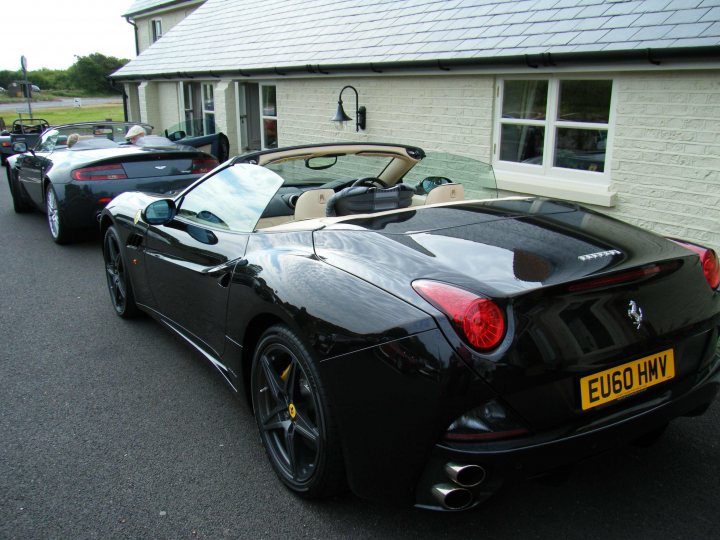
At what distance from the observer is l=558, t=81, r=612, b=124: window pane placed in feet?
23.2

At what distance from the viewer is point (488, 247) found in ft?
8.52

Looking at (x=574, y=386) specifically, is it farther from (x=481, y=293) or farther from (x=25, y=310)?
(x=25, y=310)

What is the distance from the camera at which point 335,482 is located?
258 centimetres

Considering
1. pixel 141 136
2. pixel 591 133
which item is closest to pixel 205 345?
pixel 591 133

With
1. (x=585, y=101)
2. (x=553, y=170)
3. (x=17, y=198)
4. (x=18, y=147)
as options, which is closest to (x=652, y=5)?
(x=585, y=101)

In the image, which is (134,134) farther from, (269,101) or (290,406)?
(290,406)

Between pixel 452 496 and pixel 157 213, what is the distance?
2612 mm

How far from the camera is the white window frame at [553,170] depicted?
275 inches

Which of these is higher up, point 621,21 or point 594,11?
point 594,11

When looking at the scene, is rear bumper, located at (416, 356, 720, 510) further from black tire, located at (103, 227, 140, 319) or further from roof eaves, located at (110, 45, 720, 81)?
roof eaves, located at (110, 45, 720, 81)

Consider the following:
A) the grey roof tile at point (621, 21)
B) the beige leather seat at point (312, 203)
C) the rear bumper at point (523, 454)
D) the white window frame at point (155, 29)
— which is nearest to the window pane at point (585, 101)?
the grey roof tile at point (621, 21)

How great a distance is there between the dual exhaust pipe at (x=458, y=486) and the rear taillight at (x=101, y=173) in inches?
261

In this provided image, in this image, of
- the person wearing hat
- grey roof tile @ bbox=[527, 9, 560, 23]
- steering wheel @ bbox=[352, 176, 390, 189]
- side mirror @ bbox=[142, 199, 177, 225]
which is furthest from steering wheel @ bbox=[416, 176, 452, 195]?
the person wearing hat

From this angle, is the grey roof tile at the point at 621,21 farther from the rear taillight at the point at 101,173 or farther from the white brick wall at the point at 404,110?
the rear taillight at the point at 101,173
